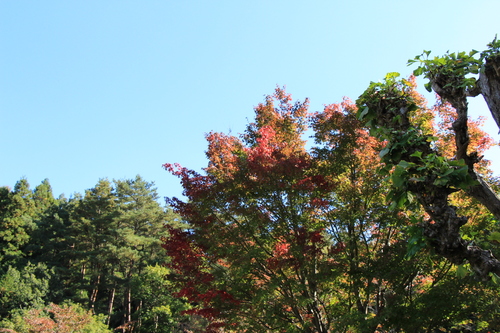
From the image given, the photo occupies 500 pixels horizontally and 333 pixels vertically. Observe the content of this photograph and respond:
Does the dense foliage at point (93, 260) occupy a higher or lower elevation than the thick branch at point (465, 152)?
higher

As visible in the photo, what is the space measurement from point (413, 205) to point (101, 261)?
84.4 ft

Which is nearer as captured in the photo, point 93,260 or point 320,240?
point 320,240

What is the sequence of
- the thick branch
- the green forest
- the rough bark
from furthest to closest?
the green forest
the thick branch
the rough bark

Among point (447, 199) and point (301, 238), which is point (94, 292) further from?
point (447, 199)

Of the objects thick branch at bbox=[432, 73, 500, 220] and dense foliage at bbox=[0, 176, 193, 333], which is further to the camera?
dense foliage at bbox=[0, 176, 193, 333]

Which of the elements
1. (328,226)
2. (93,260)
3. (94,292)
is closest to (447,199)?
(328,226)

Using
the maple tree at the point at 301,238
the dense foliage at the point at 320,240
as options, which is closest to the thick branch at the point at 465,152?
the dense foliage at the point at 320,240

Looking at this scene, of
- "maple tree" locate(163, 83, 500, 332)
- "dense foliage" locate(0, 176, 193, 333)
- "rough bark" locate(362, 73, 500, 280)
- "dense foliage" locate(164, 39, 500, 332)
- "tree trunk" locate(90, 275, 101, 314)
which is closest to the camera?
"rough bark" locate(362, 73, 500, 280)

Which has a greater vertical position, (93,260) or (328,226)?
(93,260)

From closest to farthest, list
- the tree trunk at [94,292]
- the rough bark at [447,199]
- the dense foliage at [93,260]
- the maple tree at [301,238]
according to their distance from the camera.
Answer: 1. the rough bark at [447,199]
2. the maple tree at [301,238]
3. the dense foliage at [93,260]
4. the tree trunk at [94,292]

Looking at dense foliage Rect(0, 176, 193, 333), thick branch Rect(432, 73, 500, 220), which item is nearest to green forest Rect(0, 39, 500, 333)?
thick branch Rect(432, 73, 500, 220)

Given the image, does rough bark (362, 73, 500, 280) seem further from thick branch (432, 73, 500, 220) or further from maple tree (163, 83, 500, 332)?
maple tree (163, 83, 500, 332)

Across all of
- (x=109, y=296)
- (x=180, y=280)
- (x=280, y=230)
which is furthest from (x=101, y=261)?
(x=280, y=230)

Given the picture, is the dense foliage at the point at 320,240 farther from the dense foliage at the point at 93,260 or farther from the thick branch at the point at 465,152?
the dense foliage at the point at 93,260
